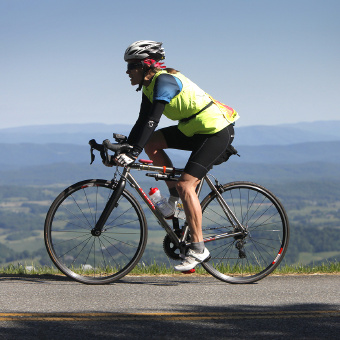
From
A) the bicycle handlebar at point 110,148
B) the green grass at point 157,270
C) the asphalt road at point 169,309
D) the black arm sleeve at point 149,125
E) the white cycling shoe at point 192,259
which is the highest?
the black arm sleeve at point 149,125

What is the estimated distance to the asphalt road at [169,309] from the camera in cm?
367

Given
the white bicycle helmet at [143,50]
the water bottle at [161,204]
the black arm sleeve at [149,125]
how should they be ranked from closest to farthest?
the black arm sleeve at [149,125], the white bicycle helmet at [143,50], the water bottle at [161,204]

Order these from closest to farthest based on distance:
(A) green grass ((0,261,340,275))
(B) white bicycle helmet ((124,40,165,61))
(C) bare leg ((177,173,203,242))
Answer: (B) white bicycle helmet ((124,40,165,61))
(C) bare leg ((177,173,203,242))
(A) green grass ((0,261,340,275))

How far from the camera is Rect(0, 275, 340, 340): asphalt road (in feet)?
12.0

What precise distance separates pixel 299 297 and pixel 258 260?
122cm

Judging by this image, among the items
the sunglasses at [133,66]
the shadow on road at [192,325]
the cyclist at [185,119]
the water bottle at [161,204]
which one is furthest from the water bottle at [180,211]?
the sunglasses at [133,66]

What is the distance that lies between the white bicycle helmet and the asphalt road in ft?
7.18

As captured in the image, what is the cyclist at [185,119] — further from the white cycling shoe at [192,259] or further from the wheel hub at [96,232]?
the wheel hub at [96,232]

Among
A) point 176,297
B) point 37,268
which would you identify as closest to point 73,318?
point 176,297

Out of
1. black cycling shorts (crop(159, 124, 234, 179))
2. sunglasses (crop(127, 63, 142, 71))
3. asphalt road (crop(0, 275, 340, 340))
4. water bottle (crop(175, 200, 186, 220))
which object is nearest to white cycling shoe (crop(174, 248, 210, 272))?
asphalt road (crop(0, 275, 340, 340))

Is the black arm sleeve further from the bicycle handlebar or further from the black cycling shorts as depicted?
the black cycling shorts

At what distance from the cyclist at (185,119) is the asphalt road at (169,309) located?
0.53m

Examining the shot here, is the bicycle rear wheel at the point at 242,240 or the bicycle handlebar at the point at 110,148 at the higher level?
the bicycle handlebar at the point at 110,148

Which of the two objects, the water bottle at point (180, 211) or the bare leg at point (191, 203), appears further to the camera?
the water bottle at point (180, 211)
